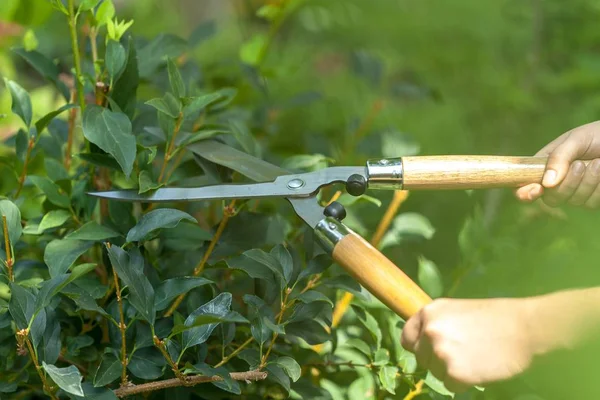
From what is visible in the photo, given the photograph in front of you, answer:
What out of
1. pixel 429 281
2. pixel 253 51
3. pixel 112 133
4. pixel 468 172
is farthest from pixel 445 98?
pixel 112 133

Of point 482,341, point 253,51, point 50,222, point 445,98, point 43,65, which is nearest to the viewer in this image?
point 482,341

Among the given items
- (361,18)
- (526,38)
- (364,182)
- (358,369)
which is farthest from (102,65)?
(361,18)

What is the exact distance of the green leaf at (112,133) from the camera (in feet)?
2.27

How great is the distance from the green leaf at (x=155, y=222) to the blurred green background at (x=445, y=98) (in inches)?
9.6

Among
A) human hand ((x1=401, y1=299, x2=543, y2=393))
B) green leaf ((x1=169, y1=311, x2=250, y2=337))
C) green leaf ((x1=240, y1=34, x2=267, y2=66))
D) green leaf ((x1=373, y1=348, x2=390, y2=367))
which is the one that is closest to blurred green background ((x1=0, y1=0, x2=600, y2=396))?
green leaf ((x1=240, y1=34, x2=267, y2=66))

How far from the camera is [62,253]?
72 cm

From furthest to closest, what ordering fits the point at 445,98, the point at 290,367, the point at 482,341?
the point at 445,98 → the point at 290,367 → the point at 482,341

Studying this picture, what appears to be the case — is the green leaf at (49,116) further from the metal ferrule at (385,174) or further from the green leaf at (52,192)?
the metal ferrule at (385,174)

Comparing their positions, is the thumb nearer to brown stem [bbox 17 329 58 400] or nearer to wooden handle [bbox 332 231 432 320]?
wooden handle [bbox 332 231 432 320]

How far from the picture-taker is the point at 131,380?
717 millimetres

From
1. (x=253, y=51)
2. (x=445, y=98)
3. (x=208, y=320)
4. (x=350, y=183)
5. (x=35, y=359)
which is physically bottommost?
(x=35, y=359)

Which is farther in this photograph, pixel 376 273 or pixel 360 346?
pixel 360 346

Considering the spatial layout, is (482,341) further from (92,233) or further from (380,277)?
(92,233)

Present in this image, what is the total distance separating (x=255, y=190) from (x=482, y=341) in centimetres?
28
